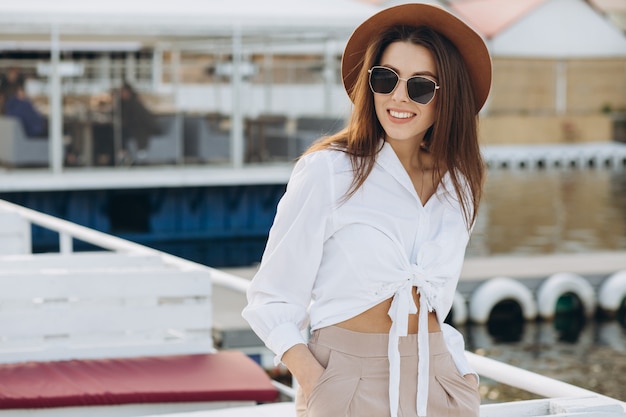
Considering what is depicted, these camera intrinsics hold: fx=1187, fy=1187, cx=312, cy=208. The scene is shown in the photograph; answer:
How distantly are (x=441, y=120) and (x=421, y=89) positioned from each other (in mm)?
86

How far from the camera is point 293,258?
7.39ft

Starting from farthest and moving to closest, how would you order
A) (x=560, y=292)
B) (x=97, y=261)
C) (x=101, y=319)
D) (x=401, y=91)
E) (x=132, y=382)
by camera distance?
1. (x=560, y=292)
2. (x=97, y=261)
3. (x=101, y=319)
4. (x=132, y=382)
5. (x=401, y=91)

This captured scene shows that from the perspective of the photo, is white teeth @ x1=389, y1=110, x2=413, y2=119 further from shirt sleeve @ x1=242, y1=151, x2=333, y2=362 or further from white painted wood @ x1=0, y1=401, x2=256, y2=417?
white painted wood @ x1=0, y1=401, x2=256, y2=417

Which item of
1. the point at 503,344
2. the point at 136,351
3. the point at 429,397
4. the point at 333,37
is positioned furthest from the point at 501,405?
the point at 333,37

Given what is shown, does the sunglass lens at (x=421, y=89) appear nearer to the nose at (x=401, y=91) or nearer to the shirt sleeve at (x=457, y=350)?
the nose at (x=401, y=91)

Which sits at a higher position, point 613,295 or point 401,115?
point 401,115

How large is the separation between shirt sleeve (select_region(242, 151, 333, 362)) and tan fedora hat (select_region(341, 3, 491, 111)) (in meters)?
0.30

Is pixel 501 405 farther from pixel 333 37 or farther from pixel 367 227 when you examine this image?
pixel 333 37

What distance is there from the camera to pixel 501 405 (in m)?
2.84

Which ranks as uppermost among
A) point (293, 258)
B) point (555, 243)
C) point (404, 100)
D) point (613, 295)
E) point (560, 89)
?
point (404, 100)

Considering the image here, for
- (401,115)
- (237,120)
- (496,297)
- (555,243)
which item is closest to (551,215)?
(555,243)

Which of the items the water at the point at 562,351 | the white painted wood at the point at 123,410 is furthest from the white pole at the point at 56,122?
the white painted wood at the point at 123,410

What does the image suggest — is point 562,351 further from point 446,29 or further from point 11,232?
point 446,29

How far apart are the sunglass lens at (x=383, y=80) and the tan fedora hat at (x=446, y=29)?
11cm
